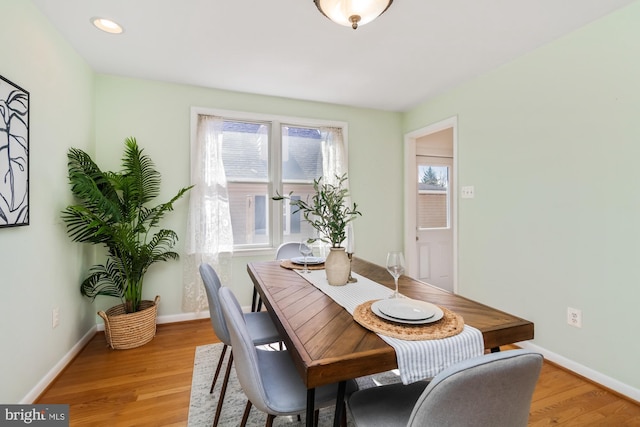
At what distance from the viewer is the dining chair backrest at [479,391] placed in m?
0.67

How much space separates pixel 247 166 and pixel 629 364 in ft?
11.4

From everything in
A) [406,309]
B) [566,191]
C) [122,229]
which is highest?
[566,191]

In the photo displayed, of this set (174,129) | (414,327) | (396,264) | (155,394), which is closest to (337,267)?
(396,264)

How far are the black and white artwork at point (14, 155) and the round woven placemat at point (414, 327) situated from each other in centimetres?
189

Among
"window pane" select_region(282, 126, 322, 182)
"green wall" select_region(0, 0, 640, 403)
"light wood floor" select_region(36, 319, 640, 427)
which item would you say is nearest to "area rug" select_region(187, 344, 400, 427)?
"light wood floor" select_region(36, 319, 640, 427)

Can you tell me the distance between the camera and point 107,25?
2.04m

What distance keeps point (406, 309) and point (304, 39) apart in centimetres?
203

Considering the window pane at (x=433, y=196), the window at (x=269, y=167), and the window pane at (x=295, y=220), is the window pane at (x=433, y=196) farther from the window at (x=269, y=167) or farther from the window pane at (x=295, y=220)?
the window pane at (x=295, y=220)

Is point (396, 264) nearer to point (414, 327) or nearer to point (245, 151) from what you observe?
point (414, 327)

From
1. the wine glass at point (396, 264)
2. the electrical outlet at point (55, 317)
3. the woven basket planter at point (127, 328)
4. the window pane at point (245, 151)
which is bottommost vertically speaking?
the woven basket planter at point (127, 328)

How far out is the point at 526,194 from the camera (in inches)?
95.7

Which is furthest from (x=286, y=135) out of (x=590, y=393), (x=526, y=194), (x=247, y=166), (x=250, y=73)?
(x=590, y=393)

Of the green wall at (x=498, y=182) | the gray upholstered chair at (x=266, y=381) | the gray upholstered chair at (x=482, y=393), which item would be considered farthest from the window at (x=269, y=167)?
the gray upholstered chair at (x=482, y=393)

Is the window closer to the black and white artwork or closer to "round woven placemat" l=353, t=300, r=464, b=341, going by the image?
the black and white artwork
